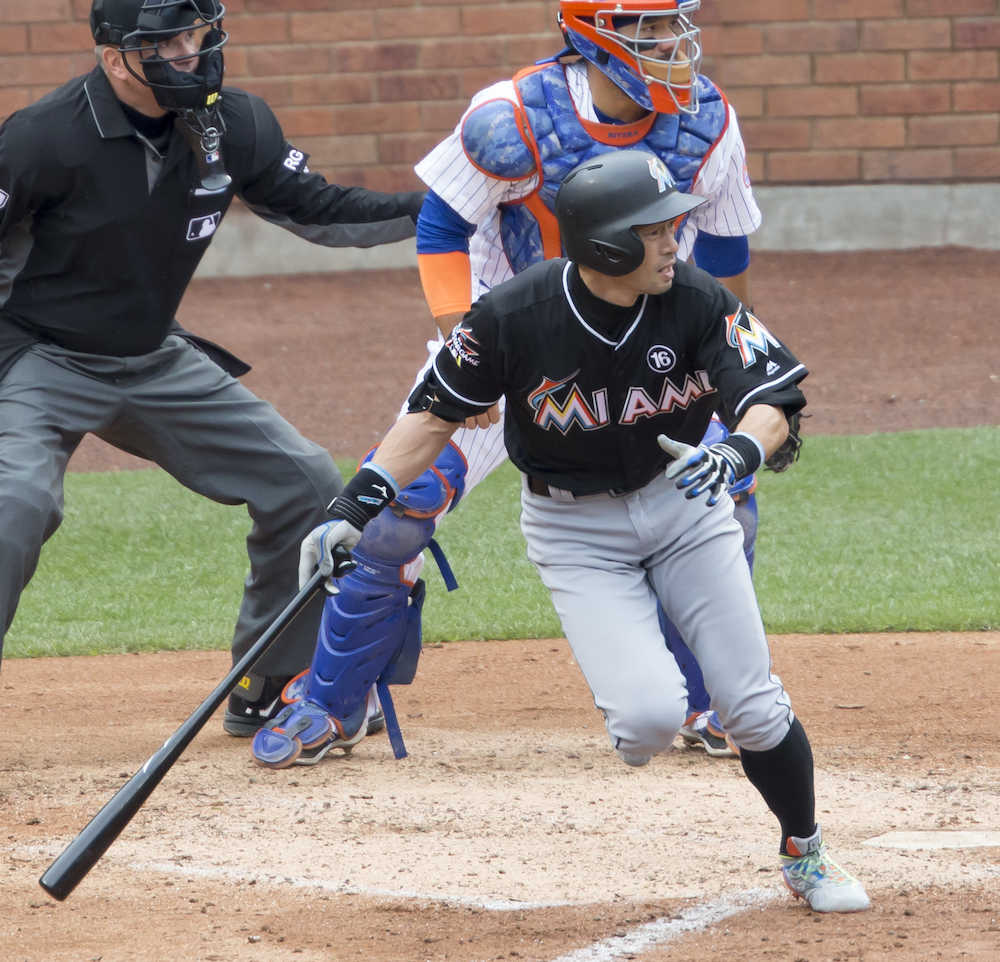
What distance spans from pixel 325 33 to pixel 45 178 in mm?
9806

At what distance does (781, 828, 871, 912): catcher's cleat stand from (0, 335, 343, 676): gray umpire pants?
6.17 feet

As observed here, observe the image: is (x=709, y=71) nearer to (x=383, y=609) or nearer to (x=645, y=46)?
(x=645, y=46)

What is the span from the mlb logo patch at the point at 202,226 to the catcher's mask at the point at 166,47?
0.35 m

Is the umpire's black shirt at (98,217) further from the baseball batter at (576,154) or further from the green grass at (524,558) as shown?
the green grass at (524,558)

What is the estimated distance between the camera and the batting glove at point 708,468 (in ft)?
10.8

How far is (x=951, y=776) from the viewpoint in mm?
4539

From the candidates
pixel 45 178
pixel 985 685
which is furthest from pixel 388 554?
pixel 985 685

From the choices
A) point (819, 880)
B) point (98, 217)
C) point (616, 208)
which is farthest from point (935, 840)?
point (98, 217)

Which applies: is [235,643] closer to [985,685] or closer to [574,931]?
[574,931]

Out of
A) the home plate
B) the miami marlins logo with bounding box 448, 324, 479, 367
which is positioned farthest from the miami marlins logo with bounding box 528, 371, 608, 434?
the home plate

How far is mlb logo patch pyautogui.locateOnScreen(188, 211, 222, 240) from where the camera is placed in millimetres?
4805

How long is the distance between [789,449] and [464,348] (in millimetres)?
904

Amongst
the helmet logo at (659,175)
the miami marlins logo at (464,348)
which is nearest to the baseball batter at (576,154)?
the miami marlins logo at (464,348)

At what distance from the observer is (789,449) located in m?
4.06
